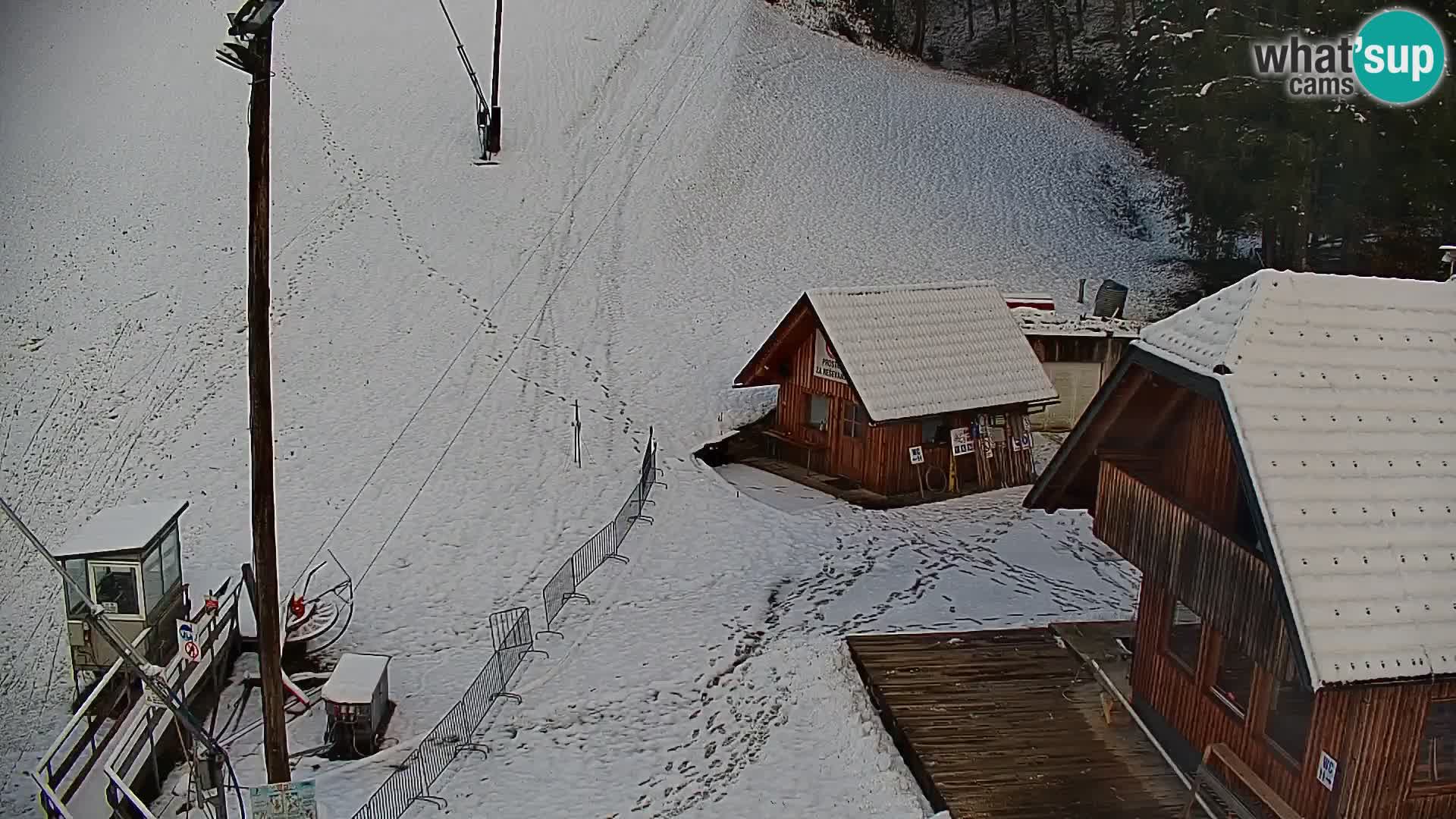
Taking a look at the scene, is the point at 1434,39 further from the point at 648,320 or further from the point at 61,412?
the point at 61,412

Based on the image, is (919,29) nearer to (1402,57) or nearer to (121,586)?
(1402,57)

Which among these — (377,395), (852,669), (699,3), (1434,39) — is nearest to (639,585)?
(852,669)

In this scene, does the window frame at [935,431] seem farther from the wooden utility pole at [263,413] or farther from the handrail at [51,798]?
the handrail at [51,798]

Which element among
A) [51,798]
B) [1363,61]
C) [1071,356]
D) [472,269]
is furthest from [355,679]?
[1363,61]

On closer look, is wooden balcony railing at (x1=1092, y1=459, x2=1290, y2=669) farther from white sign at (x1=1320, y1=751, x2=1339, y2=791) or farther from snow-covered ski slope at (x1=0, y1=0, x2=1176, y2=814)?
snow-covered ski slope at (x1=0, y1=0, x2=1176, y2=814)

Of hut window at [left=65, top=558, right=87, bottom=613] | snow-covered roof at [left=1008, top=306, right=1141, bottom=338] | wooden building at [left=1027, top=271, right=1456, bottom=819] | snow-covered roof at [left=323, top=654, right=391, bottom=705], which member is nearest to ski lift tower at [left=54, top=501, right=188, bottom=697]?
hut window at [left=65, top=558, right=87, bottom=613]

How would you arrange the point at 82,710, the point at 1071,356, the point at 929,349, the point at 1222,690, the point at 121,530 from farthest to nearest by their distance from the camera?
the point at 1071,356 → the point at 929,349 → the point at 121,530 → the point at 82,710 → the point at 1222,690

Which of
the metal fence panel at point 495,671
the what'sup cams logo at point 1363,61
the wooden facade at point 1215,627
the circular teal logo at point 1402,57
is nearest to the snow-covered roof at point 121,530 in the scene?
the metal fence panel at point 495,671
